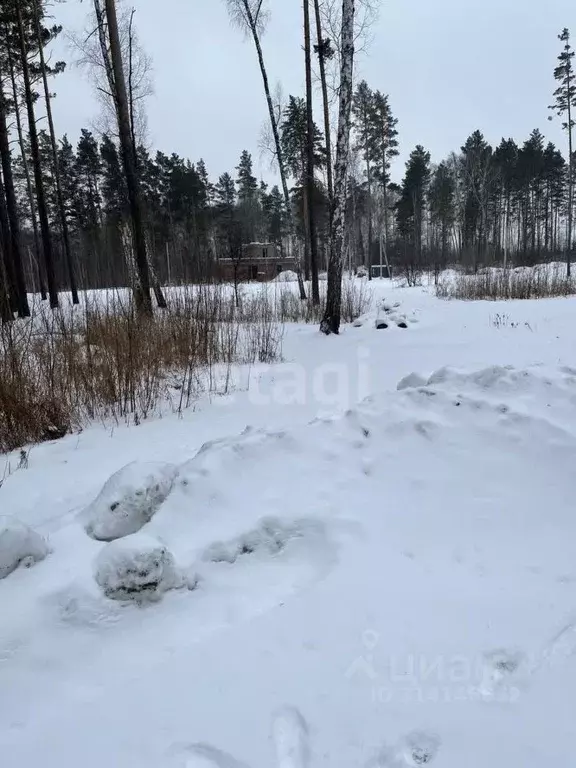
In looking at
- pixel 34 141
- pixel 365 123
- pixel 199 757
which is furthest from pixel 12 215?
pixel 365 123

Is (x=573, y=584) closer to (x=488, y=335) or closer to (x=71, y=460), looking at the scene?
(x=71, y=460)

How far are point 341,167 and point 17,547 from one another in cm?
714

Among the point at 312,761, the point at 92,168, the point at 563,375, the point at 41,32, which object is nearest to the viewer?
the point at 312,761

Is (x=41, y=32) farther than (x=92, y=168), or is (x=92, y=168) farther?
(x=92, y=168)

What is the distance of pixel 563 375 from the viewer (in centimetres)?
285

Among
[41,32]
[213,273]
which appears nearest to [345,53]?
[213,273]

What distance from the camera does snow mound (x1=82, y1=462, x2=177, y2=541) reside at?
2.09 metres

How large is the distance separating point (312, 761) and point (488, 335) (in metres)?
6.42

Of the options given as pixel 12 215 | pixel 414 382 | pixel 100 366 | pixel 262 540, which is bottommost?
pixel 262 540

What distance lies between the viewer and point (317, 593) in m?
1.80

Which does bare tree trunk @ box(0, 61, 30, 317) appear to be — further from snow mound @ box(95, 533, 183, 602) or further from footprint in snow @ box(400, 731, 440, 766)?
footprint in snow @ box(400, 731, 440, 766)

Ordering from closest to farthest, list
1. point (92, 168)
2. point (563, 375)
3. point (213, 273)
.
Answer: point (563, 375) < point (213, 273) < point (92, 168)

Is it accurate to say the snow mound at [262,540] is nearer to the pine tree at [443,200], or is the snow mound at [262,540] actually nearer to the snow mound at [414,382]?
the snow mound at [414,382]

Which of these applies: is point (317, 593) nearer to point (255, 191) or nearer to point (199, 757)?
point (199, 757)
